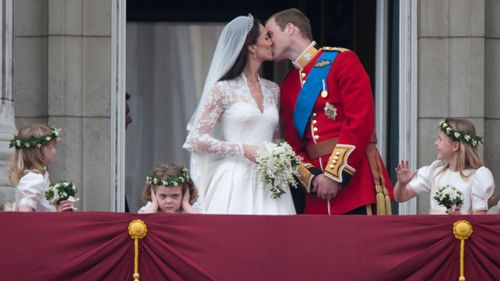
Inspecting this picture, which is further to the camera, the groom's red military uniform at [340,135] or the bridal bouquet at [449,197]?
the groom's red military uniform at [340,135]

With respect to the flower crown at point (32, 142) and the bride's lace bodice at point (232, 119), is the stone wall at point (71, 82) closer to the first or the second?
the bride's lace bodice at point (232, 119)

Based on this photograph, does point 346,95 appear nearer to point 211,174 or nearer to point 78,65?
point 211,174

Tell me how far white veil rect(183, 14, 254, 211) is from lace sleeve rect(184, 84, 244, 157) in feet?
0.14

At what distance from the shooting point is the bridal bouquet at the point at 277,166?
1175 centimetres

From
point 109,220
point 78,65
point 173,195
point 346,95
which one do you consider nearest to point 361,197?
Answer: point 346,95

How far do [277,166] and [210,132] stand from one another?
72 centimetres

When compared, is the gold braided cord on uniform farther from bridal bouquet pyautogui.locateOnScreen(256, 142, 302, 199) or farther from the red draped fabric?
the red draped fabric

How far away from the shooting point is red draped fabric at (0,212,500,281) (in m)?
10.5

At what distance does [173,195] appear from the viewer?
11.5 m

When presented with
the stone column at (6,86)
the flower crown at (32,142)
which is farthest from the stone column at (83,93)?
the flower crown at (32,142)

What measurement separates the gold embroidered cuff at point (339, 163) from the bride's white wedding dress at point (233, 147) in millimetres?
336

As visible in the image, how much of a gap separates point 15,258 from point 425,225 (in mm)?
2485

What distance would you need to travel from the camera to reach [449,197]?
1134 centimetres

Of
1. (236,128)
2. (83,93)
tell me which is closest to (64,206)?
(236,128)
